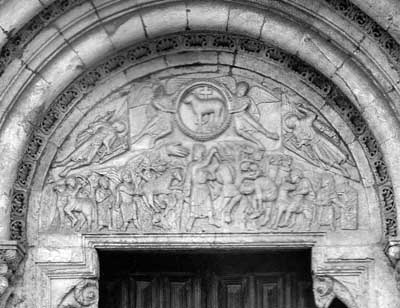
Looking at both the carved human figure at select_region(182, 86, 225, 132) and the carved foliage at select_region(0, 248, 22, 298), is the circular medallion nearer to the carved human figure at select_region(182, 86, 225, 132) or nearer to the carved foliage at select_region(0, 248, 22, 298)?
the carved human figure at select_region(182, 86, 225, 132)

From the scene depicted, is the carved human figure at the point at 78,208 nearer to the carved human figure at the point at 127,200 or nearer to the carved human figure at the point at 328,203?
the carved human figure at the point at 127,200

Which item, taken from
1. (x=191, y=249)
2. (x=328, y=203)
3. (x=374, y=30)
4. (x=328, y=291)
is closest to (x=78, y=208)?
(x=191, y=249)

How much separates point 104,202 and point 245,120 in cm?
146

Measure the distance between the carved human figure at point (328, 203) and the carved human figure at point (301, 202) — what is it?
0.23 ft

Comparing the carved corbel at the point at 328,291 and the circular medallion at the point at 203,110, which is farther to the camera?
the circular medallion at the point at 203,110

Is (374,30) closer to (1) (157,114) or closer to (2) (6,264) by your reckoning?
(1) (157,114)

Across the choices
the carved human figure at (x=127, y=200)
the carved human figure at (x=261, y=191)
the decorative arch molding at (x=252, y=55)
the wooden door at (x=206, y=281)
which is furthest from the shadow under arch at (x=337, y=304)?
the carved human figure at (x=127, y=200)

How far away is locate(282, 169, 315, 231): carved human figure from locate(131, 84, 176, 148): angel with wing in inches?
47.8

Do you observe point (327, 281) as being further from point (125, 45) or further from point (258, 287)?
point (125, 45)

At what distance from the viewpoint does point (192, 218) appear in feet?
39.6

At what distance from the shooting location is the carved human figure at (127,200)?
12.1 meters

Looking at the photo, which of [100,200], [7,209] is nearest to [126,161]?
[100,200]

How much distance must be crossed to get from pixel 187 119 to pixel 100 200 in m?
1.07

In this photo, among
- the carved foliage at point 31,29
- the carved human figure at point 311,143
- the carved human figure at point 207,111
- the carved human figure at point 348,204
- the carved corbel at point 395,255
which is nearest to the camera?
the carved corbel at point 395,255
